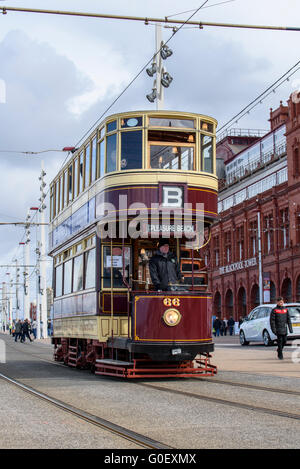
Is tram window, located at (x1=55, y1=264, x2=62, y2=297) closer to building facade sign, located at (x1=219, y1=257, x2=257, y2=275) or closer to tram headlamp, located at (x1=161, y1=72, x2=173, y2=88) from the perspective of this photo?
tram headlamp, located at (x1=161, y1=72, x2=173, y2=88)

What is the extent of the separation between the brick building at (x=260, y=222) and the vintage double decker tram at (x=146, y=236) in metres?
36.9

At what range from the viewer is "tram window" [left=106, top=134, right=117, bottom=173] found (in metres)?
15.0

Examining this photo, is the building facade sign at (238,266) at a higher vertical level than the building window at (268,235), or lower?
lower

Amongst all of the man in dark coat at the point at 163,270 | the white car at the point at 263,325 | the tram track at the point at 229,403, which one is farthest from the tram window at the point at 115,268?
the white car at the point at 263,325

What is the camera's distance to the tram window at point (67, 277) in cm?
1872

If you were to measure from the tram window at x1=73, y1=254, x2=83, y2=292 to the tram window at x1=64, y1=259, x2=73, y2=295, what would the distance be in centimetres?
58

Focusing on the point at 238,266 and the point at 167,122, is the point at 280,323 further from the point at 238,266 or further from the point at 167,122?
the point at 238,266

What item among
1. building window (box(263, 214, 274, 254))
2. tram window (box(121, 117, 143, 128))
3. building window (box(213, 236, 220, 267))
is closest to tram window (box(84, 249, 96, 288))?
tram window (box(121, 117, 143, 128))

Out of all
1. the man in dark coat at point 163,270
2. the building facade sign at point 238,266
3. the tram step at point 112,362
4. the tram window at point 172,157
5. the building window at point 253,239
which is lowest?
the tram step at point 112,362

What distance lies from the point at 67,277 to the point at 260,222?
44.7 meters

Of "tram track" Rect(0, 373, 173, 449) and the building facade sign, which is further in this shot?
the building facade sign

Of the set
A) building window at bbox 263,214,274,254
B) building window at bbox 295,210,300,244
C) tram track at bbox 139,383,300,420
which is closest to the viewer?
tram track at bbox 139,383,300,420

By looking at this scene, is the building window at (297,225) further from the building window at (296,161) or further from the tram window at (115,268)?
the tram window at (115,268)

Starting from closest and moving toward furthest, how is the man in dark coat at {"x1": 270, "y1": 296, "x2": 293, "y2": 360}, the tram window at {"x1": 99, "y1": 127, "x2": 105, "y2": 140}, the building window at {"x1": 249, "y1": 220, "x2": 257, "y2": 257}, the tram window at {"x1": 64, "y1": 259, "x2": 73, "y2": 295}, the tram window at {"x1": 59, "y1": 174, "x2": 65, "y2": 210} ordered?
the tram window at {"x1": 99, "y1": 127, "x2": 105, "y2": 140}
the tram window at {"x1": 64, "y1": 259, "x2": 73, "y2": 295}
the tram window at {"x1": 59, "y1": 174, "x2": 65, "y2": 210}
the man in dark coat at {"x1": 270, "y1": 296, "x2": 293, "y2": 360}
the building window at {"x1": 249, "y1": 220, "x2": 257, "y2": 257}
